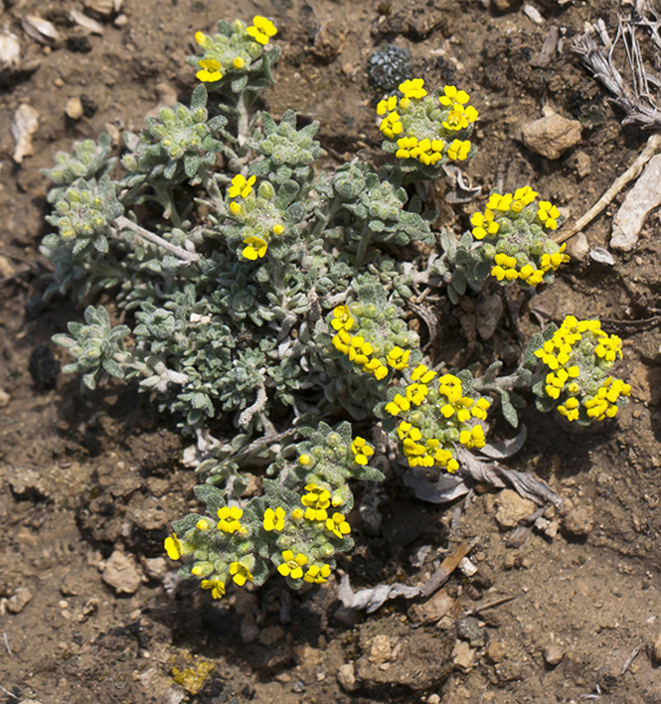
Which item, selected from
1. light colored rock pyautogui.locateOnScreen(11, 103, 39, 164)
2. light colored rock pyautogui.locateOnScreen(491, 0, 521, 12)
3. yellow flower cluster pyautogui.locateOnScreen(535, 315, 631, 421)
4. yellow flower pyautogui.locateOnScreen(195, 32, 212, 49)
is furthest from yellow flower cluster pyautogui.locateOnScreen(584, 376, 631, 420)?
light colored rock pyautogui.locateOnScreen(11, 103, 39, 164)

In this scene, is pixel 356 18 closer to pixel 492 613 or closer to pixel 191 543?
pixel 191 543

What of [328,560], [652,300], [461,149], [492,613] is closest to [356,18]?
[461,149]

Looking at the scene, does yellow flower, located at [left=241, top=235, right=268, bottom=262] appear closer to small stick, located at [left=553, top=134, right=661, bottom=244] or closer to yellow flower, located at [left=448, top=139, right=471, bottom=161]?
yellow flower, located at [left=448, top=139, right=471, bottom=161]

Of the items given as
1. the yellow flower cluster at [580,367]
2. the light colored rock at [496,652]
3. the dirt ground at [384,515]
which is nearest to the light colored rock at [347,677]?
the dirt ground at [384,515]

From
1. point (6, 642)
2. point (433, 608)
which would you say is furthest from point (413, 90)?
point (6, 642)

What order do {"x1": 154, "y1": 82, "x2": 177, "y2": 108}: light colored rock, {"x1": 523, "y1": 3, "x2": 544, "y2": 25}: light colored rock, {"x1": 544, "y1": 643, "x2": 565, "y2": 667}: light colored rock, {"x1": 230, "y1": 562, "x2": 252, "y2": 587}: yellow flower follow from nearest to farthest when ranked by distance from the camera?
{"x1": 230, "y1": 562, "x2": 252, "y2": 587}: yellow flower → {"x1": 544, "y1": 643, "x2": 565, "y2": 667}: light colored rock → {"x1": 523, "y1": 3, "x2": 544, "y2": 25}: light colored rock → {"x1": 154, "y1": 82, "x2": 177, "y2": 108}: light colored rock

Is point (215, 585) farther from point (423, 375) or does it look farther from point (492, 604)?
point (492, 604)

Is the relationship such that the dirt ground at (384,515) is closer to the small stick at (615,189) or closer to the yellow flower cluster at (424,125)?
the small stick at (615,189)
